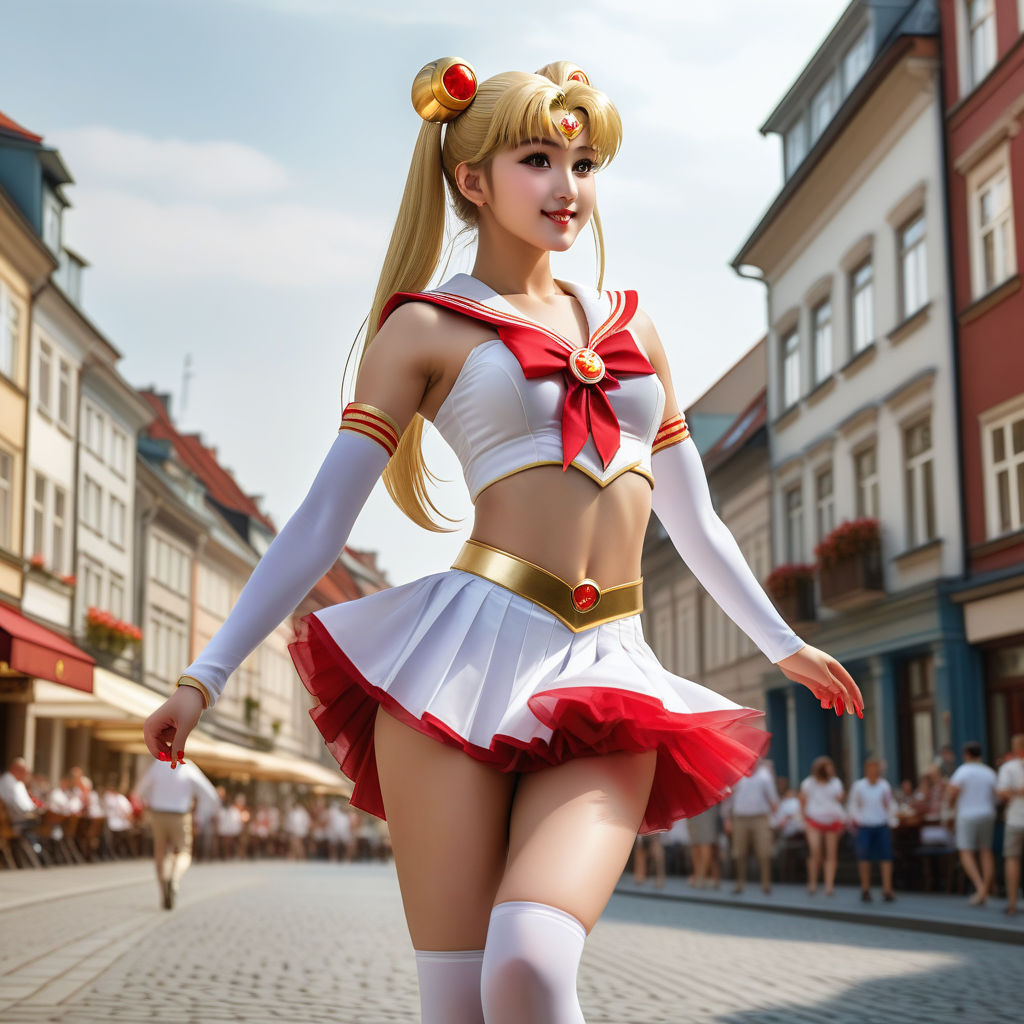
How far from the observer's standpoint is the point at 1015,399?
21938 mm

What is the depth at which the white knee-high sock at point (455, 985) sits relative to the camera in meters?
2.75

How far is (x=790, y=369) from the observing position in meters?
34.0

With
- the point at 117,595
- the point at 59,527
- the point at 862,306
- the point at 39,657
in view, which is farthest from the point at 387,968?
the point at 117,595

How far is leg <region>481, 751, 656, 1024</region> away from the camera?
2.50 m

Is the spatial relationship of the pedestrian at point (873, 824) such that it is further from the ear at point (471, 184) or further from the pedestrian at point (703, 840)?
the ear at point (471, 184)

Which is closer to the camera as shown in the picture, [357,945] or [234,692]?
[357,945]

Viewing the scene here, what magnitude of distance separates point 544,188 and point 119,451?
4266cm

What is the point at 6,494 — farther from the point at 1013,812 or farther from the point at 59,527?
the point at 1013,812

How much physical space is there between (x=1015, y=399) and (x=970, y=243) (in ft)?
9.02

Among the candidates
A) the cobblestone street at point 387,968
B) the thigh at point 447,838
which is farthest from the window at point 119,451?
the thigh at point 447,838

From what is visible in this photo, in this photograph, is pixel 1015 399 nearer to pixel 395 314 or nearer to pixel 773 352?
pixel 773 352

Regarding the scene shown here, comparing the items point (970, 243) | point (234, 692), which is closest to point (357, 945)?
point (970, 243)

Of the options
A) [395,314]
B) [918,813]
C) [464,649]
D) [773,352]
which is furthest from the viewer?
[773,352]

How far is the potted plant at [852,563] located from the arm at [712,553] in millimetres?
23681
